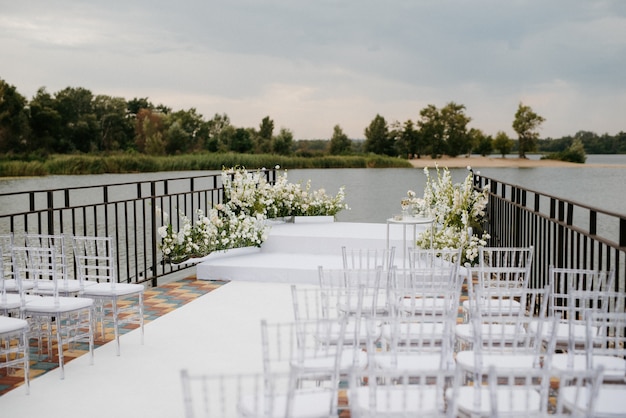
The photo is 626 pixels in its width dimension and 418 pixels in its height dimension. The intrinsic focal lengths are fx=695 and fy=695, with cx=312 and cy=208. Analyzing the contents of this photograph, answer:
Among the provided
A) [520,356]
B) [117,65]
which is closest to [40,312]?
[520,356]

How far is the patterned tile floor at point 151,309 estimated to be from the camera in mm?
4559

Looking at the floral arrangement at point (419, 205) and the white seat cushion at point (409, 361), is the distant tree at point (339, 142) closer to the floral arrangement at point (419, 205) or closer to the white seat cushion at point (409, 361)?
the floral arrangement at point (419, 205)

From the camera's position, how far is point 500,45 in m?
38.8

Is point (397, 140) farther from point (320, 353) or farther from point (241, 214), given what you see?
point (320, 353)

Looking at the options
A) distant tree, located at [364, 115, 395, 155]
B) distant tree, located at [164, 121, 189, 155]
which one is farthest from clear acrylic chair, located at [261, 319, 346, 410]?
distant tree, located at [164, 121, 189, 155]

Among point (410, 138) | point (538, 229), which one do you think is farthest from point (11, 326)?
point (410, 138)

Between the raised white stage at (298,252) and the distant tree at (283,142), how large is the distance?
2067cm

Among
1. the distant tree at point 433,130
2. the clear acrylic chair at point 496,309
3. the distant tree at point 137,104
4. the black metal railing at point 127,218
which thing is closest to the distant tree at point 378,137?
the distant tree at point 433,130

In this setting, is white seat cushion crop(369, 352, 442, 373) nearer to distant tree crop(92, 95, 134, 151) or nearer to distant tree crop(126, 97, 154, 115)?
distant tree crop(92, 95, 134, 151)

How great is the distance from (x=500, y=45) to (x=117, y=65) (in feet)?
70.3

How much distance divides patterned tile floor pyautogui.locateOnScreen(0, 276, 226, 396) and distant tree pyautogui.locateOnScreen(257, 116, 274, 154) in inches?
943

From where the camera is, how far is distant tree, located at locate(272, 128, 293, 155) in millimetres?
30500

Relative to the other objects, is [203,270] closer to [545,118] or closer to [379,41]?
[545,118]

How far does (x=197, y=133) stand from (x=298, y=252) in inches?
1127
